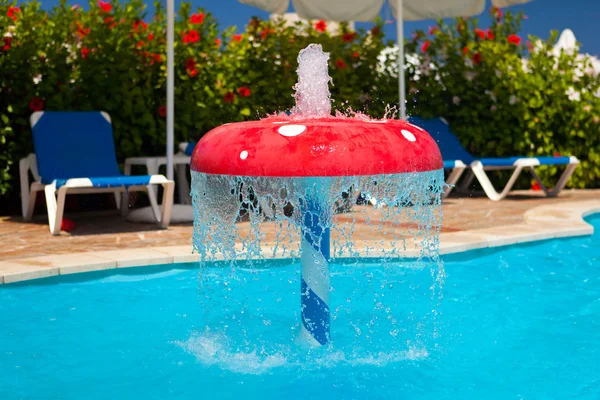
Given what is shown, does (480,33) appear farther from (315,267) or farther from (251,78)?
(315,267)

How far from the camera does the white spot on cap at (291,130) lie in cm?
301

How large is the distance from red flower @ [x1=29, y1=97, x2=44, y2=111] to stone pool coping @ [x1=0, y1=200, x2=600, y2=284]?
112 inches

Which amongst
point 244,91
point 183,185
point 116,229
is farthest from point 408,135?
point 244,91

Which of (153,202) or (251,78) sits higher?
(251,78)

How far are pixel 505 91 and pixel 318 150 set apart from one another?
26.9ft

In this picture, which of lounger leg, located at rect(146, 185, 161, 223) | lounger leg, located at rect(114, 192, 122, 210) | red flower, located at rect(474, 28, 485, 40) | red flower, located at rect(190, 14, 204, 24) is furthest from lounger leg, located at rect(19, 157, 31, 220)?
red flower, located at rect(474, 28, 485, 40)

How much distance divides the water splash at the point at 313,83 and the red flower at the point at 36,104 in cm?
530

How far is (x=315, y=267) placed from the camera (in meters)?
3.47

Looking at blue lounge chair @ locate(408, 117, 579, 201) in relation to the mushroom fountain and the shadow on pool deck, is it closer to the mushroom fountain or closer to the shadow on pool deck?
the shadow on pool deck

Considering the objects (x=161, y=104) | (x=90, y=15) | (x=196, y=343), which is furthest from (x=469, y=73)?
(x=196, y=343)

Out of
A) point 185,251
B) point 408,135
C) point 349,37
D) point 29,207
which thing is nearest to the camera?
point 408,135

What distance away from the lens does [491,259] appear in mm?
6191

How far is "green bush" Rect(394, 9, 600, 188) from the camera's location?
10500mm

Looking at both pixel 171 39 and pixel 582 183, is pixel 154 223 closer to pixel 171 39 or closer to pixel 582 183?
pixel 171 39
